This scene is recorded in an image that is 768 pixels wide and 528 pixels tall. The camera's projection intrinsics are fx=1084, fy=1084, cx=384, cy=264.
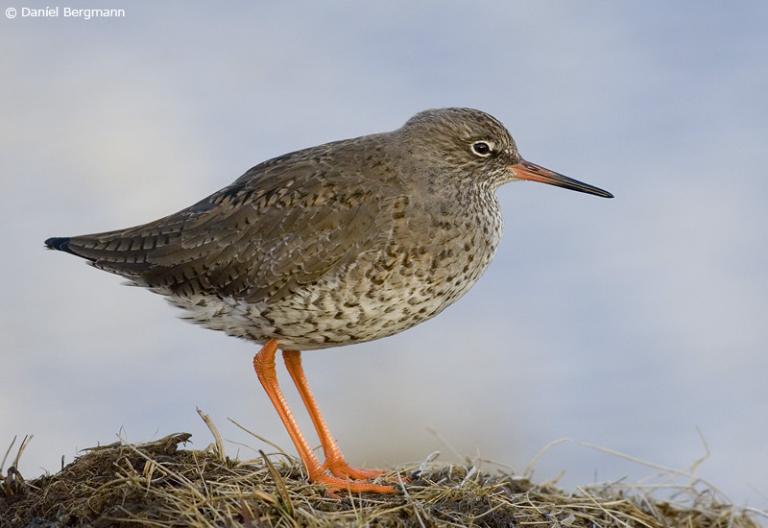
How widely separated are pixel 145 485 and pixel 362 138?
3462 mm

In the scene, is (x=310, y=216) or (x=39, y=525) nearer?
(x=39, y=525)

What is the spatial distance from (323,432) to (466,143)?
2.72 metres

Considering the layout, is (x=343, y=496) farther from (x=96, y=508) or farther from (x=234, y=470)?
(x=96, y=508)

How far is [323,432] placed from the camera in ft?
29.7

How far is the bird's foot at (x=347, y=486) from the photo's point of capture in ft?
26.0

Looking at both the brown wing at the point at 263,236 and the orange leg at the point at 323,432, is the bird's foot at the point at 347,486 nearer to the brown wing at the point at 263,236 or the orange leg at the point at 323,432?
the orange leg at the point at 323,432

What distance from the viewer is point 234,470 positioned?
778cm

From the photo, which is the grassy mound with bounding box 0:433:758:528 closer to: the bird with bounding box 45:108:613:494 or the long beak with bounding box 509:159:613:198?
the bird with bounding box 45:108:613:494

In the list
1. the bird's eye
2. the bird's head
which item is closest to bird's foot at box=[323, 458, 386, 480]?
the bird's head

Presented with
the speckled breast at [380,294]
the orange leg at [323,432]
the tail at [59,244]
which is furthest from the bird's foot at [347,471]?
the tail at [59,244]

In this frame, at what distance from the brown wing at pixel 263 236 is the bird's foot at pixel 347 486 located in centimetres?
145

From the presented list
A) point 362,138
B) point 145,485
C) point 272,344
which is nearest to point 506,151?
point 362,138

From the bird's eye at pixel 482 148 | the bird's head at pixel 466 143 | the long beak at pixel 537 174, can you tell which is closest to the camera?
the bird's head at pixel 466 143

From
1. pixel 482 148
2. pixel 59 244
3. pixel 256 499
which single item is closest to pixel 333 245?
pixel 482 148
